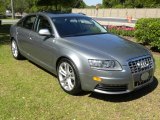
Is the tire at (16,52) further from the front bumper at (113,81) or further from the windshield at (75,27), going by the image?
the front bumper at (113,81)

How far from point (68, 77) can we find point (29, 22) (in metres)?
2.68

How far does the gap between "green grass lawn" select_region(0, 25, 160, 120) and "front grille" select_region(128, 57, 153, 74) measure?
64cm

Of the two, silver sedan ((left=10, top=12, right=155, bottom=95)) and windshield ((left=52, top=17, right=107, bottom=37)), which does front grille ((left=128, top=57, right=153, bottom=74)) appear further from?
windshield ((left=52, top=17, right=107, bottom=37))

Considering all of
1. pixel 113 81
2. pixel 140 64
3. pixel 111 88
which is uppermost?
pixel 140 64

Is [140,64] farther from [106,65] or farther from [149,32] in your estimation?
[149,32]

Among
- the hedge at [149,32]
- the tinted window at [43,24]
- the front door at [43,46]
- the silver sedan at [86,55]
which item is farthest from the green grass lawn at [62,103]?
the hedge at [149,32]

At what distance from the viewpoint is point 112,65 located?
519cm

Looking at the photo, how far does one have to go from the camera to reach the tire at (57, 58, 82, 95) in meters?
5.52

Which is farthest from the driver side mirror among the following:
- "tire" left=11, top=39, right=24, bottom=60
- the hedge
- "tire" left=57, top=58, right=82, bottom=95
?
the hedge

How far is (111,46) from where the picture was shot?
5793 millimetres

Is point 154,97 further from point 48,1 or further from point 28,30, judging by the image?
point 48,1

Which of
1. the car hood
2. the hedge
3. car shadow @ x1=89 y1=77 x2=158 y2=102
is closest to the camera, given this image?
the car hood

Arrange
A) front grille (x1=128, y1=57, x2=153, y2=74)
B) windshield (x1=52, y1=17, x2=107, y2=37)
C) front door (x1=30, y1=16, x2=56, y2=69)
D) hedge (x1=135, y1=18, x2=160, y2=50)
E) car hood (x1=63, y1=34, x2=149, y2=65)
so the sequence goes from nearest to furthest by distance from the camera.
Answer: front grille (x1=128, y1=57, x2=153, y2=74)
car hood (x1=63, y1=34, x2=149, y2=65)
front door (x1=30, y1=16, x2=56, y2=69)
windshield (x1=52, y1=17, x2=107, y2=37)
hedge (x1=135, y1=18, x2=160, y2=50)

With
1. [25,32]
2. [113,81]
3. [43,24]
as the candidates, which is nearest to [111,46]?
[113,81]
